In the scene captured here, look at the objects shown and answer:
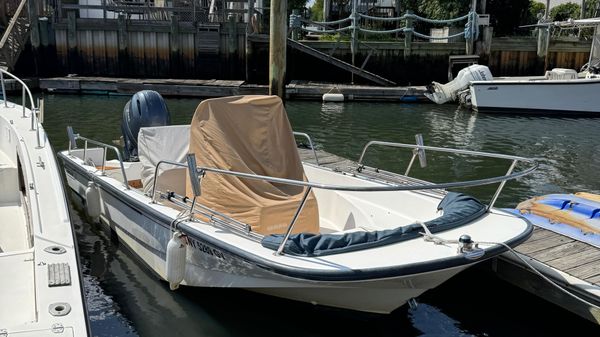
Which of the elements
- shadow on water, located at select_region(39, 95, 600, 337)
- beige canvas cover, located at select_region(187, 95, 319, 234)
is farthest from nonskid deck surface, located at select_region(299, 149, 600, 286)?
beige canvas cover, located at select_region(187, 95, 319, 234)

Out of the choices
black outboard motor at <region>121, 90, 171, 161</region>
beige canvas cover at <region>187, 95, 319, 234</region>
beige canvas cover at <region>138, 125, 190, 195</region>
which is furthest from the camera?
black outboard motor at <region>121, 90, 171, 161</region>

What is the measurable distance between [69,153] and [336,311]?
5.76m

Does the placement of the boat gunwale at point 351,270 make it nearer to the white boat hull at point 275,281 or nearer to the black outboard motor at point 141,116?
the white boat hull at point 275,281

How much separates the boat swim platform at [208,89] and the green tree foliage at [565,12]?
577 inches

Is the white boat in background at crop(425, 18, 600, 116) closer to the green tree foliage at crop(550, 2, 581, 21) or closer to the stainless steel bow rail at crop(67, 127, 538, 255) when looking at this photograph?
the green tree foliage at crop(550, 2, 581, 21)

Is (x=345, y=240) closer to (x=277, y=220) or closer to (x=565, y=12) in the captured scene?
(x=277, y=220)

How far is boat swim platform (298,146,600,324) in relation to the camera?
18.0 ft

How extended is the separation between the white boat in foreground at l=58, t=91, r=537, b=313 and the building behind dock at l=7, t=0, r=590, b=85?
1781 cm

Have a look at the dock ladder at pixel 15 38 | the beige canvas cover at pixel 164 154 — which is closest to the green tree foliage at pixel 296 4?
the dock ladder at pixel 15 38

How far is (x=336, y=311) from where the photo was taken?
17.8 ft

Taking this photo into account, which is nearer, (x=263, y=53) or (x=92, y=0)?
(x=263, y=53)

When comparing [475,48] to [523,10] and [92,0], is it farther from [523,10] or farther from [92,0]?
[92,0]

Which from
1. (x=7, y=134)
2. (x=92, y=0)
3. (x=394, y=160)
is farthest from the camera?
(x=92, y=0)

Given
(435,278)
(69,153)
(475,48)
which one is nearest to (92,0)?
(475,48)
